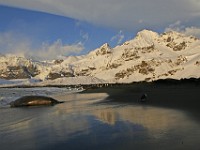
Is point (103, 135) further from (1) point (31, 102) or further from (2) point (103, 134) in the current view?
(1) point (31, 102)

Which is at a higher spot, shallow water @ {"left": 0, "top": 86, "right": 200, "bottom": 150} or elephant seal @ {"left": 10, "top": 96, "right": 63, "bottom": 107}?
elephant seal @ {"left": 10, "top": 96, "right": 63, "bottom": 107}

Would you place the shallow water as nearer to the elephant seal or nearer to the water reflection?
the water reflection

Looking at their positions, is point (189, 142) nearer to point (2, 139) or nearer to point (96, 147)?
point (96, 147)

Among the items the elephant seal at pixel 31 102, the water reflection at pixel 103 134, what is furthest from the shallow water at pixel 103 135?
the elephant seal at pixel 31 102

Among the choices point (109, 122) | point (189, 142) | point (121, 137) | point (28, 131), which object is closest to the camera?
point (189, 142)

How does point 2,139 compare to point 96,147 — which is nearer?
point 96,147

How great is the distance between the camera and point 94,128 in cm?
1798

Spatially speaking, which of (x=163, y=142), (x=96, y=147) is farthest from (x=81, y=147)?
(x=163, y=142)

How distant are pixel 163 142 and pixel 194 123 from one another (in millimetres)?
5184

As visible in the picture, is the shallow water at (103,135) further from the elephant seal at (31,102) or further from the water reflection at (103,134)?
the elephant seal at (31,102)

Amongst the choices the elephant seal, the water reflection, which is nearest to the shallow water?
the water reflection

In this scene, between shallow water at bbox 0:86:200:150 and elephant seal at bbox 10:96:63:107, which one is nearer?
shallow water at bbox 0:86:200:150

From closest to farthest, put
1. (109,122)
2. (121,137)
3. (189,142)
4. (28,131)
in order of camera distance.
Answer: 1. (189,142)
2. (121,137)
3. (28,131)
4. (109,122)

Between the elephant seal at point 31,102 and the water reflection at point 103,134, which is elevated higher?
the elephant seal at point 31,102
